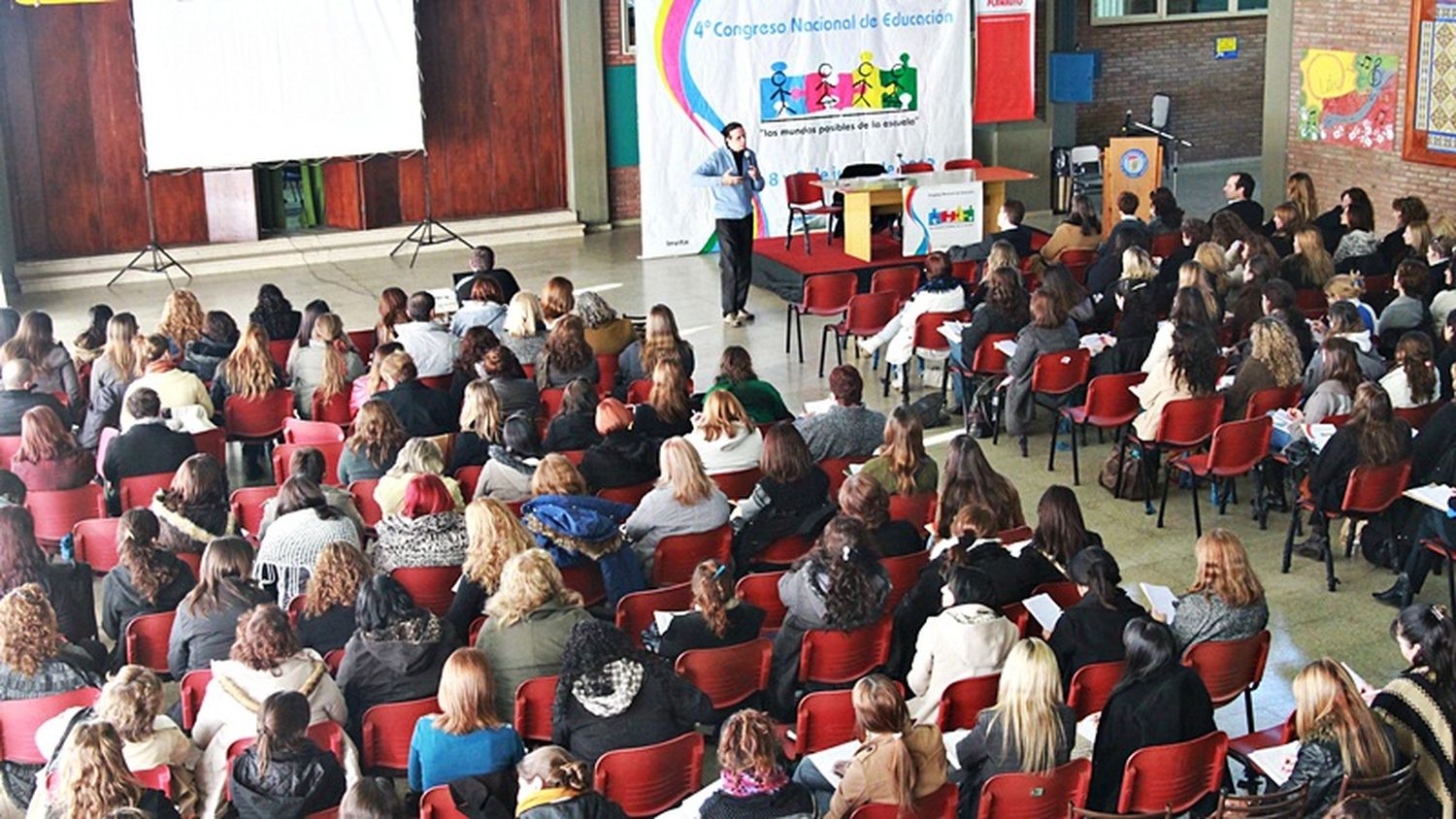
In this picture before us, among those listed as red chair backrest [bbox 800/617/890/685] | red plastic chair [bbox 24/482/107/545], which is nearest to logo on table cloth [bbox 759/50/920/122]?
red plastic chair [bbox 24/482/107/545]

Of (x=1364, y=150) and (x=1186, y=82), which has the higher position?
(x=1186, y=82)

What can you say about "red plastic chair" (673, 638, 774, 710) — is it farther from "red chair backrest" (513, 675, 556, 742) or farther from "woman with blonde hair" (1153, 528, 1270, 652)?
"woman with blonde hair" (1153, 528, 1270, 652)

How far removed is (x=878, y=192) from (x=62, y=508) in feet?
28.0

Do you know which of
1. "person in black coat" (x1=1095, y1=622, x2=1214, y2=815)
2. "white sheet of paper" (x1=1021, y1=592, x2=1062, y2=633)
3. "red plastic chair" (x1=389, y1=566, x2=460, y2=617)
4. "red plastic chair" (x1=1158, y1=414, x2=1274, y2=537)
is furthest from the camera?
"red plastic chair" (x1=1158, y1=414, x2=1274, y2=537)

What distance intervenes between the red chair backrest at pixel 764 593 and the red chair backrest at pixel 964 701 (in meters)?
1.16

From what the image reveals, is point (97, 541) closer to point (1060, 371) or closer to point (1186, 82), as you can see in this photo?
point (1060, 371)

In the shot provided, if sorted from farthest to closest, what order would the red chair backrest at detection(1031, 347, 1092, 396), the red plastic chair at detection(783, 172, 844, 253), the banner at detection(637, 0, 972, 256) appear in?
1. the banner at detection(637, 0, 972, 256)
2. the red plastic chair at detection(783, 172, 844, 253)
3. the red chair backrest at detection(1031, 347, 1092, 396)

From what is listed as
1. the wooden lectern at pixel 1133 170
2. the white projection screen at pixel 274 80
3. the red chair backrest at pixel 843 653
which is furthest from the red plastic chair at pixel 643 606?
the white projection screen at pixel 274 80

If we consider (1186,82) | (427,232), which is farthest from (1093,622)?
(1186,82)

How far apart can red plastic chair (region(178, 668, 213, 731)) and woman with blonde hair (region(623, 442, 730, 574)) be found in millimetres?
2065

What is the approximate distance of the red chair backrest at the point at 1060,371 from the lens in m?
10.6

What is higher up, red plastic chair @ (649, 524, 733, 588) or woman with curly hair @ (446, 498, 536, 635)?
woman with curly hair @ (446, 498, 536, 635)

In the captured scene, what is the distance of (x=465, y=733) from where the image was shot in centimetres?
575

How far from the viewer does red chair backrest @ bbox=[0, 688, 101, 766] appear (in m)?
6.18
